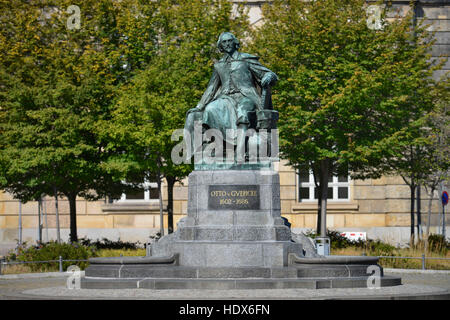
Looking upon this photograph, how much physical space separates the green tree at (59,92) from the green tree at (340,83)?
6162 millimetres

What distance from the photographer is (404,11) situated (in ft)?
125

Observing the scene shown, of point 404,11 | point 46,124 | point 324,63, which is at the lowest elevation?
point 46,124

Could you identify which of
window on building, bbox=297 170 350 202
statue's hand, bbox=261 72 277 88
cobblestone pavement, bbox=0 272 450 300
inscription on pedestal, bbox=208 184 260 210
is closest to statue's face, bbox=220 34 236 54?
statue's hand, bbox=261 72 277 88

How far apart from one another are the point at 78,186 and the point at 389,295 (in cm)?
2065

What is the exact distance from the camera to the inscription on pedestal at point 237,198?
18.0 meters

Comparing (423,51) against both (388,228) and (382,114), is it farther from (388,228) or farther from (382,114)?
(388,228)

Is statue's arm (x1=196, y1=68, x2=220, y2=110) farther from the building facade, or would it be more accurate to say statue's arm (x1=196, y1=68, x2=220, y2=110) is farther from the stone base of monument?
the building facade

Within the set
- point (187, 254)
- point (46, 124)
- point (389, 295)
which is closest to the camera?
point (389, 295)

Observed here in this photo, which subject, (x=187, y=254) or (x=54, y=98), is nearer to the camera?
(x=187, y=254)

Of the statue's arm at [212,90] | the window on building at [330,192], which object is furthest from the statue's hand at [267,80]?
the window on building at [330,192]

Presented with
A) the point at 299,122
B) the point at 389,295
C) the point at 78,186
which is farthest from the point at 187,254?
the point at 78,186

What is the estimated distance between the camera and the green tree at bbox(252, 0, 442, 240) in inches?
1208

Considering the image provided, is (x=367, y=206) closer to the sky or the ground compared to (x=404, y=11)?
closer to the ground

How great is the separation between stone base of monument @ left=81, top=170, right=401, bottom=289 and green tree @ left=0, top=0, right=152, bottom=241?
12471 millimetres
